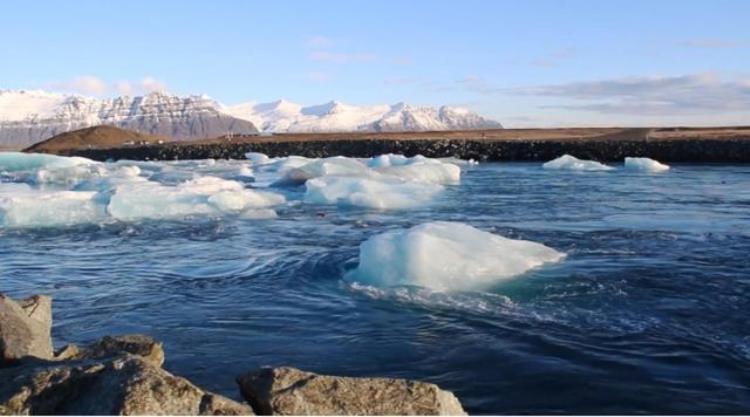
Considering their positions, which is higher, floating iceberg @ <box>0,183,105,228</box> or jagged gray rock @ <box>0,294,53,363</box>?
jagged gray rock @ <box>0,294,53,363</box>

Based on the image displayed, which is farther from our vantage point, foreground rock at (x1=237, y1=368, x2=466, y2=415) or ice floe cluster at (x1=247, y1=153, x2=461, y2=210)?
ice floe cluster at (x1=247, y1=153, x2=461, y2=210)

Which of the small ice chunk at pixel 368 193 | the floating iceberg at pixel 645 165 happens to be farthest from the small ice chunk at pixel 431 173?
the floating iceberg at pixel 645 165

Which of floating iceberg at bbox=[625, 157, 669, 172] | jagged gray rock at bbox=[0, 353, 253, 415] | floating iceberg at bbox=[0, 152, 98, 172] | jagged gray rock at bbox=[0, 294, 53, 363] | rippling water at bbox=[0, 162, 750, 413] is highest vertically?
jagged gray rock at bbox=[0, 353, 253, 415]

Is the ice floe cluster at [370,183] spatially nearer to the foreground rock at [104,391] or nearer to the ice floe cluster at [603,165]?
the ice floe cluster at [603,165]

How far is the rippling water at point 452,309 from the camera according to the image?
4959mm

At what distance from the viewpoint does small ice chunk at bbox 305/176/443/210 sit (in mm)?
16062

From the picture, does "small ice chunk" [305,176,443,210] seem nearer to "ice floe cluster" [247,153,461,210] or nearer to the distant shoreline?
"ice floe cluster" [247,153,461,210]

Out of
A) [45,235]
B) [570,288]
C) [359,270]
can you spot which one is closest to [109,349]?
[359,270]

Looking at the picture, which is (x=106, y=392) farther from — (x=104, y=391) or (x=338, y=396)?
(x=338, y=396)

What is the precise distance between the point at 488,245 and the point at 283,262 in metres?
2.73

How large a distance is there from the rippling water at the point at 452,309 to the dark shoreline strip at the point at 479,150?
72.1 feet

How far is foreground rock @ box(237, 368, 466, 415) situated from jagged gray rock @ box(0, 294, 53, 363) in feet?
5.09

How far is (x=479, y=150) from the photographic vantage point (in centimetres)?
4038

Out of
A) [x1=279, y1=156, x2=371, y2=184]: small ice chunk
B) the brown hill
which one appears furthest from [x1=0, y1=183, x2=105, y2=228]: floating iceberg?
the brown hill
